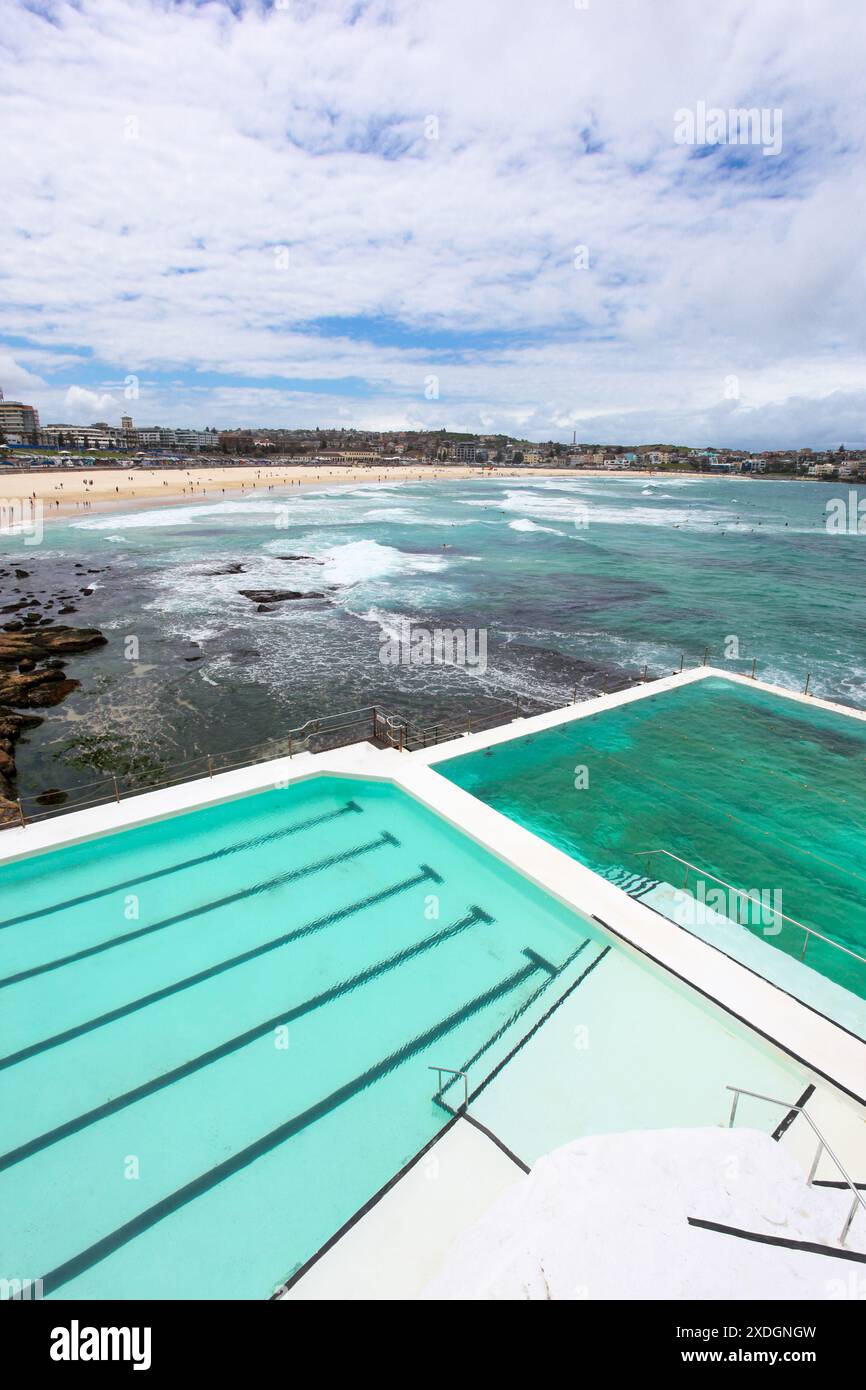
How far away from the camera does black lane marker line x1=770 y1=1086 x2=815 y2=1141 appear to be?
5027mm

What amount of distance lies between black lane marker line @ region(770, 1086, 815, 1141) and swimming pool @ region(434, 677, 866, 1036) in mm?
1706

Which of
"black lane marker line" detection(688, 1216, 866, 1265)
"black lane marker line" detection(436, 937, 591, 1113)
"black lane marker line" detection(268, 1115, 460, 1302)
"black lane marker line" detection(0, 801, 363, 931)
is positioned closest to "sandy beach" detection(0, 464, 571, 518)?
"black lane marker line" detection(0, 801, 363, 931)

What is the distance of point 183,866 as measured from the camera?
862cm

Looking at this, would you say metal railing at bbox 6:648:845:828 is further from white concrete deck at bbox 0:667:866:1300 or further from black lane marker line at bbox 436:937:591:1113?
black lane marker line at bbox 436:937:591:1113

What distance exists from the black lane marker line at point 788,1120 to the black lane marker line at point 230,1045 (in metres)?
3.54

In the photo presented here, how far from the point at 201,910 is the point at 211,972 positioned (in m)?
1.07

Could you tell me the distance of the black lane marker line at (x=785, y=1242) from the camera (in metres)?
3.31

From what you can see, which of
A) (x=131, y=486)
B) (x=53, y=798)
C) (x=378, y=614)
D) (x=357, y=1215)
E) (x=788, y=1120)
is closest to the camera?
(x=357, y=1215)

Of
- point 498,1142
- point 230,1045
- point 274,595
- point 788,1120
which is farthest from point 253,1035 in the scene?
point 274,595

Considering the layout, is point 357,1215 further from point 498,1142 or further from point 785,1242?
point 785,1242

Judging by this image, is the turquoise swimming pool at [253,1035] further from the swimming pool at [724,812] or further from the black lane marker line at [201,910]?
the swimming pool at [724,812]

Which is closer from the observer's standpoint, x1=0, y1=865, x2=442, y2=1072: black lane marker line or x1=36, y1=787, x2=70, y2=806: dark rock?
x1=0, y1=865, x2=442, y2=1072: black lane marker line

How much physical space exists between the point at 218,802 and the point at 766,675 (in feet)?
61.0
